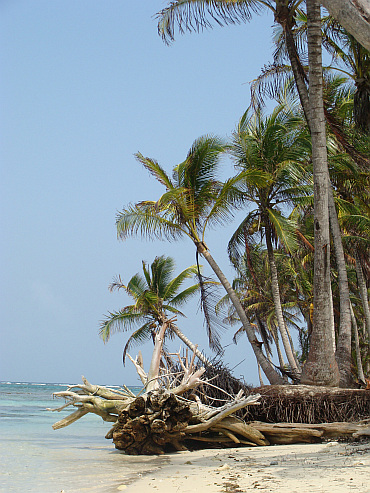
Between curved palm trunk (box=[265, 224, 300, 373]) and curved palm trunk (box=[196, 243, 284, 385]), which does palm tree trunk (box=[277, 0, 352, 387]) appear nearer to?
curved palm trunk (box=[196, 243, 284, 385])

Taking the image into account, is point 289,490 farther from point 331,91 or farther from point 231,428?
point 331,91

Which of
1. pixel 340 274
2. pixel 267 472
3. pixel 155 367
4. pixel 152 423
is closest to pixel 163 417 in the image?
pixel 152 423

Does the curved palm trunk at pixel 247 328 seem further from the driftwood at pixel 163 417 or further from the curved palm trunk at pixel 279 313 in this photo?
the driftwood at pixel 163 417

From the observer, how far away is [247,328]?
14062 millimetres

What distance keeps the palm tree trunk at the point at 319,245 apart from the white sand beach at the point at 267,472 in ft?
9.00

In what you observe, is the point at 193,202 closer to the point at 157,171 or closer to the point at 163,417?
the point at 157,171

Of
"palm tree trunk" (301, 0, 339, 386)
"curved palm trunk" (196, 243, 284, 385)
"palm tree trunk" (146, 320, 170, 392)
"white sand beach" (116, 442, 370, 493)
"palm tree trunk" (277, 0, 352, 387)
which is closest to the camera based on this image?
"white sand beach" (116, 442, 370, 493)

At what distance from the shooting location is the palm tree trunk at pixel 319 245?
10898mm

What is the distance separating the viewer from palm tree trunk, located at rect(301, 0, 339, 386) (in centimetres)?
1090

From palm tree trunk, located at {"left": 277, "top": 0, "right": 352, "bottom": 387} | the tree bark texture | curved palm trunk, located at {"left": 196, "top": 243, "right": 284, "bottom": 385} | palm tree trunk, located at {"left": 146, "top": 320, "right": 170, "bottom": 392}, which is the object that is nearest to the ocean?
palm tree trunk, located at {"left": 146, "top": 320, "right": 170, "bottom": 392}

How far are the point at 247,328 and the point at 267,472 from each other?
7955 millimetres

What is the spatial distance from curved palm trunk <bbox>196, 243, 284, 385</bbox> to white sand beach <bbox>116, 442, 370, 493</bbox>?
455cm

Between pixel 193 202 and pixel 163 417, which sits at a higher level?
pixel 193 202

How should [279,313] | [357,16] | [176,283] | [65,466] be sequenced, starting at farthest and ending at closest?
[176,283] < [279,313] < [65,466] < [357,16]
